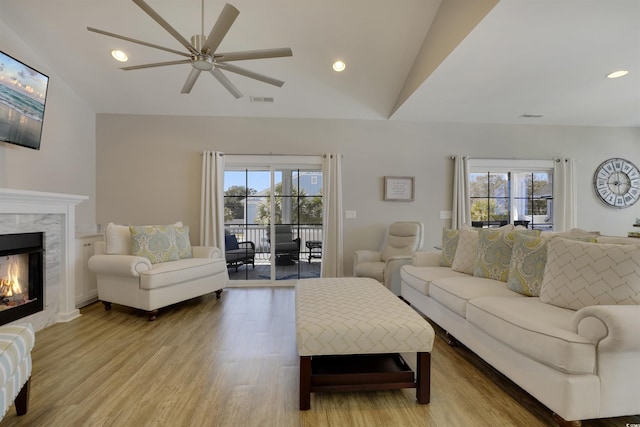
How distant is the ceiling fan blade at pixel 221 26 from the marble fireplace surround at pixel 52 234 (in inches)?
81.9

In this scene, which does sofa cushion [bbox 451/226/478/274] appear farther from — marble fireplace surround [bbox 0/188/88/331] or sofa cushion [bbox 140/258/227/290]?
marble fireplace surround [bbox 0/188/88/331]

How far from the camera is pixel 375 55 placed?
11.1ft

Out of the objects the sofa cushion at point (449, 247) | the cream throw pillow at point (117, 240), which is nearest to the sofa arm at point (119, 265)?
the cream throw pillow at point (117, 240)

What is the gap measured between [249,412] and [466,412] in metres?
1.21

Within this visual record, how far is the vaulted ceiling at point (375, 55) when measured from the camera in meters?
2.37

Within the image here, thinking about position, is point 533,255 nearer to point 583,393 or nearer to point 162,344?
point 583,393

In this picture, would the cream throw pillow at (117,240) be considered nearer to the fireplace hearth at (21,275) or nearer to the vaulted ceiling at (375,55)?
the fireplace hearth at (21,275)

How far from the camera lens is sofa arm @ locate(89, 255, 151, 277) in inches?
120

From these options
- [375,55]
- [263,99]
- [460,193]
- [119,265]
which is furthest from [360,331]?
[460,193]

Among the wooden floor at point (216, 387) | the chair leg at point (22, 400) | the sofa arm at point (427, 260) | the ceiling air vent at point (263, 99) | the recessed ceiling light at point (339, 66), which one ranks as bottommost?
the wooden floor at point (216, 387)

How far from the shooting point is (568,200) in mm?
4590

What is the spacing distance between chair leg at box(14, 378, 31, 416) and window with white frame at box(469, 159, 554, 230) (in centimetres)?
521

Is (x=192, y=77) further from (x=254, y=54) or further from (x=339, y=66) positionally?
(x=339, y=66)

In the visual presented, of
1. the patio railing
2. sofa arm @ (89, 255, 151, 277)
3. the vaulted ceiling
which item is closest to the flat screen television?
the vaulted ceiling
